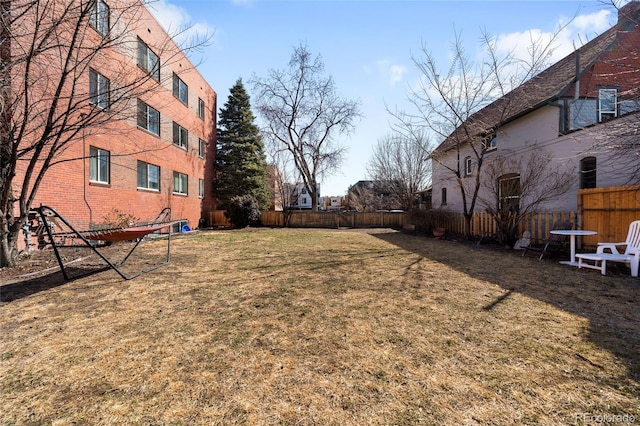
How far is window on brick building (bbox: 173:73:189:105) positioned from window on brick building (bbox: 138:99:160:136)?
8.47 feet

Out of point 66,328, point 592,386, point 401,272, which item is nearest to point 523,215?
point 401,272

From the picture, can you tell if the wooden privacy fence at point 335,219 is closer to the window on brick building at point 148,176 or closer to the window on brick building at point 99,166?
the window on brick building at point 148,176

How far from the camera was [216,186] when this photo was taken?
2112 centimetres

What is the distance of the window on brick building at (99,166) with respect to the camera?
9.62m

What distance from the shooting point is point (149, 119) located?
42.1 feet

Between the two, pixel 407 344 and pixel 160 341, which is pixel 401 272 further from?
pixel 160 341

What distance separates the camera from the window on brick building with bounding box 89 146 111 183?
9625mm

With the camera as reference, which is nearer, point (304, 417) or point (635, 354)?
point (304, 417)

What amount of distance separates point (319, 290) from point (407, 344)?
193cm

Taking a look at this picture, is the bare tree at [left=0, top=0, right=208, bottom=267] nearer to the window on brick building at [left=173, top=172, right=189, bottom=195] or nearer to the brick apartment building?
the brick apartment building

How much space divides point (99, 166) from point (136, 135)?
7.75 feet

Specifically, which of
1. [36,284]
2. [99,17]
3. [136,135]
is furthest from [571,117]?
[136,135]

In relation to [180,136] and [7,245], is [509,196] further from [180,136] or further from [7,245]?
[180,136]

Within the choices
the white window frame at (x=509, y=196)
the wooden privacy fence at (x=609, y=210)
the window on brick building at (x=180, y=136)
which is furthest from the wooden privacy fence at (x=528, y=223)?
the window on brick building at (x=180, y=136)
